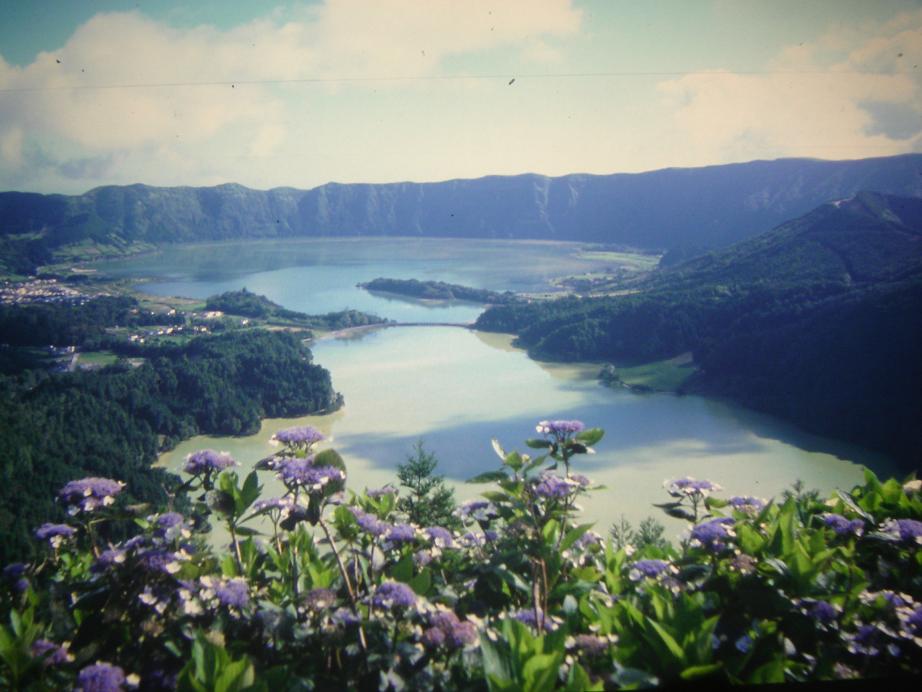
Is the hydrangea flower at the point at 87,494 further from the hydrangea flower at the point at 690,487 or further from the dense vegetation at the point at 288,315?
the dense vegetation at the point at 288,315

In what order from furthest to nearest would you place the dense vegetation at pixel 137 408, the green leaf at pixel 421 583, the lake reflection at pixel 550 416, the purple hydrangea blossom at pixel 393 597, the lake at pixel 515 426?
1. the lake at pixel 515 426
2. the lake reflection at pixel 550 416
3. the dense vegetation at pixel 137 408
4. the green leaf at pixel 421 583
5. the purple hydrangea blossom at pixel 393 597

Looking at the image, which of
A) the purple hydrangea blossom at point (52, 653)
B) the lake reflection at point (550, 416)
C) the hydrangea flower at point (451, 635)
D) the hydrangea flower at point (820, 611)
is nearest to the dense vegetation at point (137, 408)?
the lake reflection at point (550, 416)

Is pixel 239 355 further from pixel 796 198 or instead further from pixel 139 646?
pixel 796 198

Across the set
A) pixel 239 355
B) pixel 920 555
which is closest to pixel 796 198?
pixel 239 355

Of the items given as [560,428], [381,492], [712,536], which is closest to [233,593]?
[381,492]

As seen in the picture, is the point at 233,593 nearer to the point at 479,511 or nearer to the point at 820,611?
the point at 479,511

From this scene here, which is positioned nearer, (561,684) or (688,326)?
(561,684)
